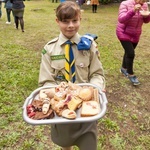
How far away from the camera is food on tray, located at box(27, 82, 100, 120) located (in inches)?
52.2

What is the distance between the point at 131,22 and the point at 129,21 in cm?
Result: 3

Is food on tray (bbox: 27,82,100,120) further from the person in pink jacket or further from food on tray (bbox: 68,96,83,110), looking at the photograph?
the person in pink jacket

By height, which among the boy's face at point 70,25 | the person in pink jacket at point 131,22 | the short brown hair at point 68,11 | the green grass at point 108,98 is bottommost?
the green grass at point 108,98

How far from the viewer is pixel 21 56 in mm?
5059

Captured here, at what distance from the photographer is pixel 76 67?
1816 mm

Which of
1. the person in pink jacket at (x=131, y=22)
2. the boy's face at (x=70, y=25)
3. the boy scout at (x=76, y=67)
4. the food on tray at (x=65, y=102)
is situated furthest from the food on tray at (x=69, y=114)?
the person in pink jacket at (x=131, y=22)

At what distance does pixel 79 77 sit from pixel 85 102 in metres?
0.44

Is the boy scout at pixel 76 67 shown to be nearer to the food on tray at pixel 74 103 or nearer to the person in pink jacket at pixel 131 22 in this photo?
the food on tray at pixel 74 103

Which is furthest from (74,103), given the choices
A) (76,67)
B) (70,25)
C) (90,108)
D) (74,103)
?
(70,25)

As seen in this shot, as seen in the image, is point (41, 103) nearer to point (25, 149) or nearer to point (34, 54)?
point (25, 149)

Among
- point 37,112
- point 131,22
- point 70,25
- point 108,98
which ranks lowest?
point 108,98

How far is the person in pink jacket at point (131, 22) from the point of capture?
341cm

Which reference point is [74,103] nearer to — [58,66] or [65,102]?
[65,102]

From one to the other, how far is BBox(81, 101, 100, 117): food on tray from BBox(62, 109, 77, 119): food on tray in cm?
6
